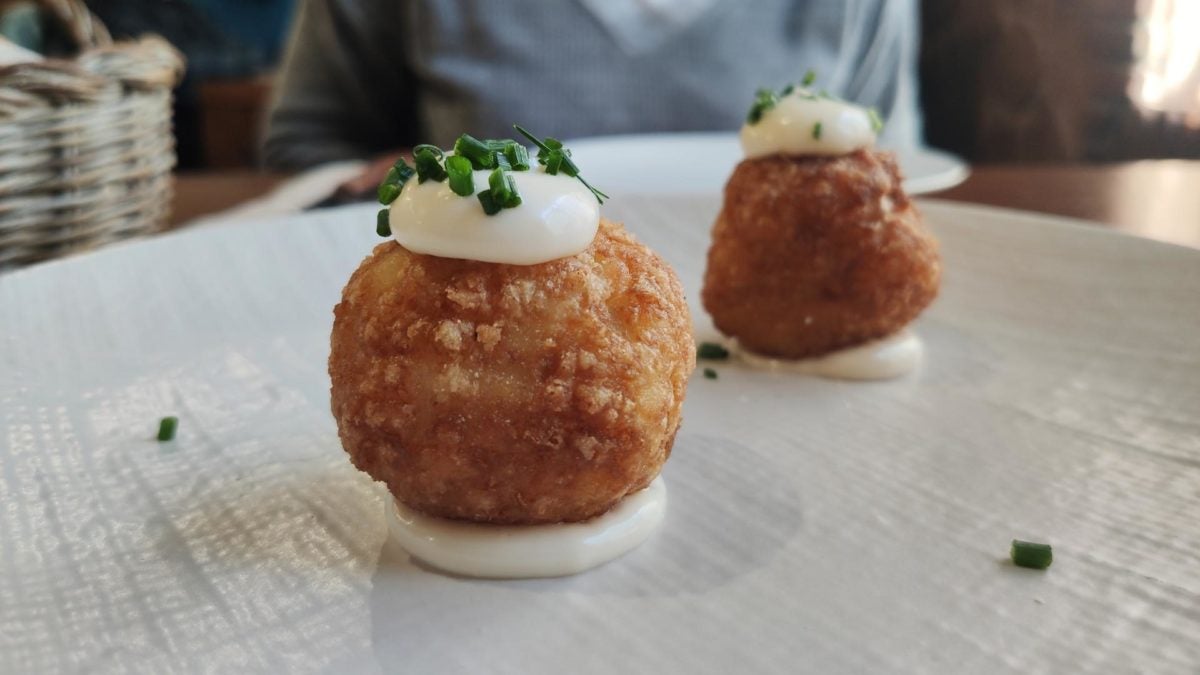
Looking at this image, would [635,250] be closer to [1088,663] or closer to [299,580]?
[299,580]

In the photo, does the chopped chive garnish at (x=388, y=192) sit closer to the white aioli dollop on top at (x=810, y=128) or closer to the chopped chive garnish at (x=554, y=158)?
the chopped chive garnish at (x=554, y=158)

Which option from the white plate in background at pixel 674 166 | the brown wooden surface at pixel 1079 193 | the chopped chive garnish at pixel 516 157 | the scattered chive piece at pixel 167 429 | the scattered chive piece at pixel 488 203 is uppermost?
the chopped chive garnish at pixel 516 157

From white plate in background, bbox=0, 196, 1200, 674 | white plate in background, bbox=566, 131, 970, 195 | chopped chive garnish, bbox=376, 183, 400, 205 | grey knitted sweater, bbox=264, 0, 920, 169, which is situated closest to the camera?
white plate in background, bbox=0, 196, 1200, 674

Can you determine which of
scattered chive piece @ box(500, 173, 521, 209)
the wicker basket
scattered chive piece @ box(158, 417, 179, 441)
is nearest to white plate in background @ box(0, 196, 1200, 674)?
scattered chive piece @ box(158, 417, 179, 441)

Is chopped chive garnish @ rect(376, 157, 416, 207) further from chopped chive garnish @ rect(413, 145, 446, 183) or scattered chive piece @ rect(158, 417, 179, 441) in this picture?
scattered chive piece @ rect(158, 417, 179, 441)

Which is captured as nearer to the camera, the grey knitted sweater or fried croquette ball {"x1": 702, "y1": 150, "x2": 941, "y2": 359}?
fried croquette ball {"x1": 702, "y1": 150, "x2": 941, "y2": 359}

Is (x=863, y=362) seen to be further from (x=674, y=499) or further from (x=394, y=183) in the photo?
(x=394, y=183)

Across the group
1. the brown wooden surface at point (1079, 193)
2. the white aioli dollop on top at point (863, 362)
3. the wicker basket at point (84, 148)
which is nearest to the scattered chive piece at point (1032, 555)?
the white aioli dollop on top at point (863, 362)
